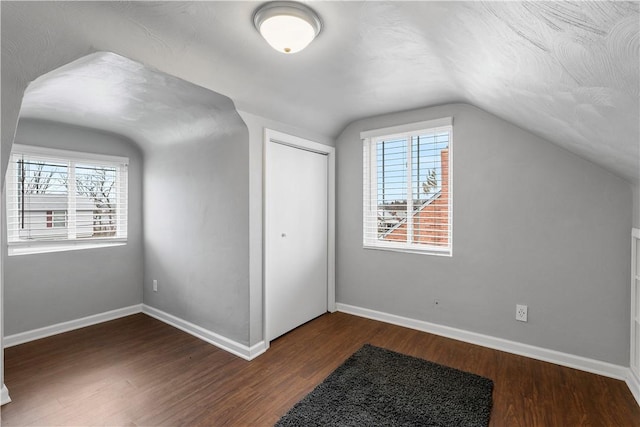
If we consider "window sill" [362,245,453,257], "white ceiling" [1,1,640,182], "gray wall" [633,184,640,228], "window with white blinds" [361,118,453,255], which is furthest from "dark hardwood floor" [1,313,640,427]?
"white ceiling" [1,1,640,182]

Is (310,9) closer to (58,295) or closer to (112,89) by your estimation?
(112,89)

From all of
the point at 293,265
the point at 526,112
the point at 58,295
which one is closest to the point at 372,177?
the point at 293,265

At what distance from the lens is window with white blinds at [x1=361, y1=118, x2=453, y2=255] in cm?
298

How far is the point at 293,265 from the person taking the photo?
→ 311 centimetres

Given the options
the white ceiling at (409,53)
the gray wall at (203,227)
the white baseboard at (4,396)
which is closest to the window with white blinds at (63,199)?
the gray wall at (203,227)

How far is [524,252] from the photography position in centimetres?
257

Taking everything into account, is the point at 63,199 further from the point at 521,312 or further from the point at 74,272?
the point at 521,312

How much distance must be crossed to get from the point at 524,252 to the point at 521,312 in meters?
0.52

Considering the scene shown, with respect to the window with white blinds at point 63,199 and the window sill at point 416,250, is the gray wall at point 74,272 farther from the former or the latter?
the window sill at point 416,250

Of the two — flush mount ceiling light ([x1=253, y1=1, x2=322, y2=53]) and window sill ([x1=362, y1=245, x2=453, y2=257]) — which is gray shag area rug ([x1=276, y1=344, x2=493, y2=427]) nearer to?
window sill ([x1=362, y1=245, x2=453, y2=257])

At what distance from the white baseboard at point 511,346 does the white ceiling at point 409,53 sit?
4.75 ft

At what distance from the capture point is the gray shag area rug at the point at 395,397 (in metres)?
1.81

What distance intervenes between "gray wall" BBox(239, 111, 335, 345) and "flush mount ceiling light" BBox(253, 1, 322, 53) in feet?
3.45

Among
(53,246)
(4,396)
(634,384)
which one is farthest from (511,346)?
(53,246)
